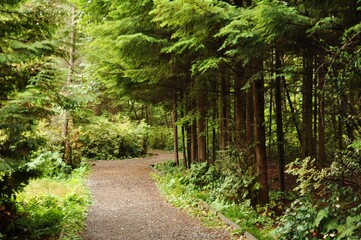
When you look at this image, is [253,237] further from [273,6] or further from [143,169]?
[143,169]

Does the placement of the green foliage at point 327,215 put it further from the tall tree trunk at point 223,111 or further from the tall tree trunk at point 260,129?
the tall tree trunk at point 223,111

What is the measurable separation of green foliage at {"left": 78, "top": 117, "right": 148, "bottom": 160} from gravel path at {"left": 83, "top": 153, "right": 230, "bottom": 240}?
8931 mm

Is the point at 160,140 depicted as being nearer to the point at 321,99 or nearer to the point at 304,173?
the point at 304,173

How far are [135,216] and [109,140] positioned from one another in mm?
16219

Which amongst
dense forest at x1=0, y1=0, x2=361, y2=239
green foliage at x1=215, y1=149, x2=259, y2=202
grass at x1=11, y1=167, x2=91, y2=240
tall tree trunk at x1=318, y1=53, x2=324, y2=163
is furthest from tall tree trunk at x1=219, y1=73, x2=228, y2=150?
grass at x1=11, y1=167, x2=91, y2=240

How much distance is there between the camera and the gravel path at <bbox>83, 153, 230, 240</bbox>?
7.83 m

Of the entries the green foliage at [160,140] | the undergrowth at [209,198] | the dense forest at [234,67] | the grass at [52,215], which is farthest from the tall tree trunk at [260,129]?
the green foliage at [160,140]

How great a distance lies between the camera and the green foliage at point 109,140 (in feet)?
80.2

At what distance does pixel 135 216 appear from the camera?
31.5 ft

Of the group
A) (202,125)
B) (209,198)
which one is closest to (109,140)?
(202,125)

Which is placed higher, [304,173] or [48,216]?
[304,173]

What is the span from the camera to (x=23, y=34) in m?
6.54

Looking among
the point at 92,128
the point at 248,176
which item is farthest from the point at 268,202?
the point at 92,128

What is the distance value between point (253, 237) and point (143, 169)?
13.2m
